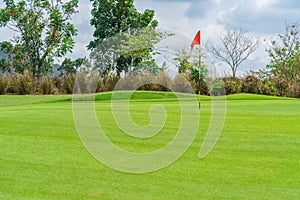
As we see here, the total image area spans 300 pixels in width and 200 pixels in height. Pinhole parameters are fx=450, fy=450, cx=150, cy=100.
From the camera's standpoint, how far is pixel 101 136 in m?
5.89

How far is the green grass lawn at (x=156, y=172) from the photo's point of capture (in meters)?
3.47

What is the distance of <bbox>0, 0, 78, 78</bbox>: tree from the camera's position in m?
26.7

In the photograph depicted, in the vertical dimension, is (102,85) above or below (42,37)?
below

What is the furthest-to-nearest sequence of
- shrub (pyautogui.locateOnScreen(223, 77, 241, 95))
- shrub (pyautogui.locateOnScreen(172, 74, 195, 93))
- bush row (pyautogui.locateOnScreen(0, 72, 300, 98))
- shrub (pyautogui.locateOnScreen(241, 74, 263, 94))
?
shrub (pyautogui.locateOnScreen(241, 74, 263, 94)), shrub (pyautogui.locateOnScreen(223, 77, 241, 95)), bush row (pyautogui.locateOnScreen(0, 72, 300, 98)), shrub (pyautogui.locateOnScreen(172, 74, 195, 93))

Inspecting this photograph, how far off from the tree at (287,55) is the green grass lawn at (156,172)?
69.1 feet

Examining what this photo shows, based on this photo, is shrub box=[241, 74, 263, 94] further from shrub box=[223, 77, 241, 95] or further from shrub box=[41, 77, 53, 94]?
shrub box=[41, 77, 53, 94]

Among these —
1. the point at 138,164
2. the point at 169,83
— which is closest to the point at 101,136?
the point at 138,164

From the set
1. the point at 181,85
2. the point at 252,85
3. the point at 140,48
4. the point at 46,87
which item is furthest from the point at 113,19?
the point at 252,85

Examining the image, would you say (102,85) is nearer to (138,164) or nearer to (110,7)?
(110,7)

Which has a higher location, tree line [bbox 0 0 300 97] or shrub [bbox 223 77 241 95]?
tree line [bbox 0 0 300 97]

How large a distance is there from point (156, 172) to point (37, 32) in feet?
80.0

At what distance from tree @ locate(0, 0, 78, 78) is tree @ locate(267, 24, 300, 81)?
12.6 metres

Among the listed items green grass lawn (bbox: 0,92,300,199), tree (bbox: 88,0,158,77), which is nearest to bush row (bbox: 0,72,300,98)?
tree (bbox: 88,0,158,77)

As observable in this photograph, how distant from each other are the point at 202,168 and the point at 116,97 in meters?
10.9
